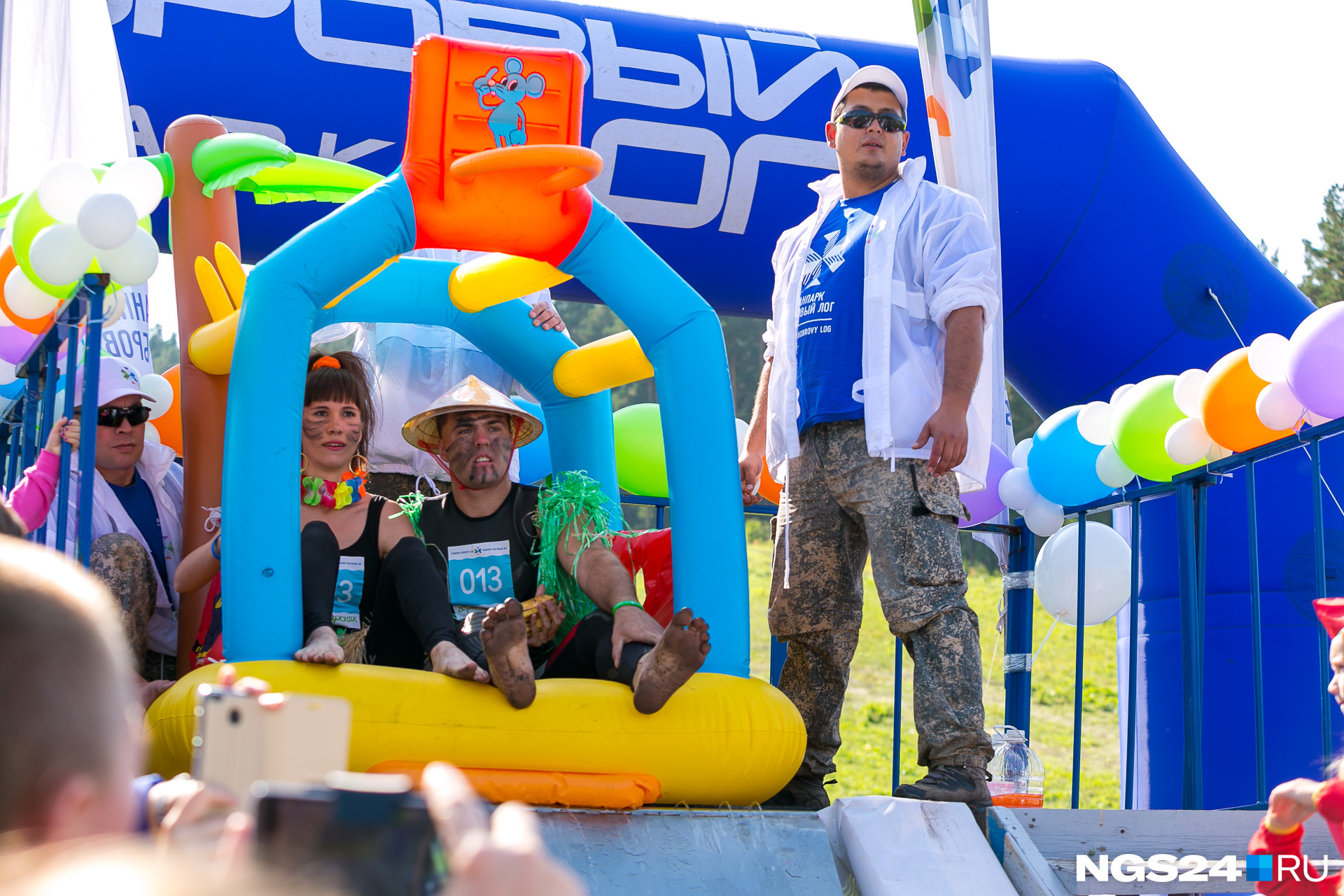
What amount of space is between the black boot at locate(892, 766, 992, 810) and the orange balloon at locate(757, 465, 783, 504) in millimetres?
1267

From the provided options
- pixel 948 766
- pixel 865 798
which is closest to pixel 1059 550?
pixel 948 766

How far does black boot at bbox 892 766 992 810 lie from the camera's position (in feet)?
9.02

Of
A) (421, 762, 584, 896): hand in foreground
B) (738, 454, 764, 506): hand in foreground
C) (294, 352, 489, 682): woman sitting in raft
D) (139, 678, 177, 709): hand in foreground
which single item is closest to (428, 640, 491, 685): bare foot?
(294, 352, 489, 682): woman sitting in raft

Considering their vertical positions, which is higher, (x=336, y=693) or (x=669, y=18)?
(x=669, y=18)

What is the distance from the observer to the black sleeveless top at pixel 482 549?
3145 millimetres

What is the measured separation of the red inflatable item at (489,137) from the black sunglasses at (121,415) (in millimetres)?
1060

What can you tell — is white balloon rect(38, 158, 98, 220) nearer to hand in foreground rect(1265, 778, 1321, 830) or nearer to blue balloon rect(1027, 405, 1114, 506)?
hand in foreground rect(1265, 778, 1321, 830)

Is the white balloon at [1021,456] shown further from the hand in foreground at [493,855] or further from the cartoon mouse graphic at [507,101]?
the hand in foreground at [493,855]

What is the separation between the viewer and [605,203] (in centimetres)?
463

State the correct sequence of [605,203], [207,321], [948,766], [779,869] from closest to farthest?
[779,869], [948,766], [207,321], [605,203]

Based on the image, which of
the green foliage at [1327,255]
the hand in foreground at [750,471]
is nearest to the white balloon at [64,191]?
the hand in foreground at [750,471]

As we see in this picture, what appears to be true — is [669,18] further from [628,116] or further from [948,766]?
[948,766]

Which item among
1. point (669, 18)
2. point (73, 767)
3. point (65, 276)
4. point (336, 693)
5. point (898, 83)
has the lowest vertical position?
point (336, 693)

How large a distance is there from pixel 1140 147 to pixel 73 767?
192 inches
